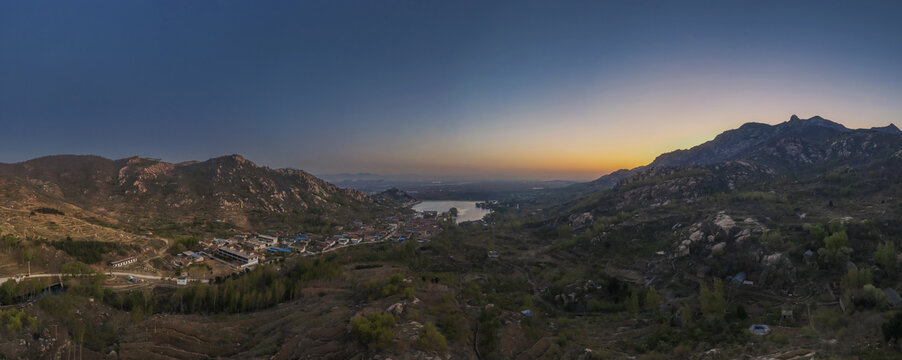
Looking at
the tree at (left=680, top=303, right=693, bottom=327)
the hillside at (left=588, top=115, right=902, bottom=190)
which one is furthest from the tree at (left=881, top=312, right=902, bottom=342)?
the hillside at (left=588, top=115, right=902, bottom=190)

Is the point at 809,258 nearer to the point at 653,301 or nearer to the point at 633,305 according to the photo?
the point at 653,301

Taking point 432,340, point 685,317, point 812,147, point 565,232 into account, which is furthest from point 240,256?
point 812,147

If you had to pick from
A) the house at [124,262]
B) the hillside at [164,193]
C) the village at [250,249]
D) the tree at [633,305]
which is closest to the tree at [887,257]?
the tree at [633,305]

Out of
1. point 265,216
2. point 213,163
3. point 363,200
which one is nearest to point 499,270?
point 265,216

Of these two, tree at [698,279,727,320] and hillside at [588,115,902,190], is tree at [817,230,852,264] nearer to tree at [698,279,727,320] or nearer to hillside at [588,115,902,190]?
tree at [698,279,727,320]

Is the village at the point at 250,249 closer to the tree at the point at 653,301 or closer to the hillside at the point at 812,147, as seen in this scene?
the tree at the point at 653,301

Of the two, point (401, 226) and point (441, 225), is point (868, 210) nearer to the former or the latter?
point (441, 225)
